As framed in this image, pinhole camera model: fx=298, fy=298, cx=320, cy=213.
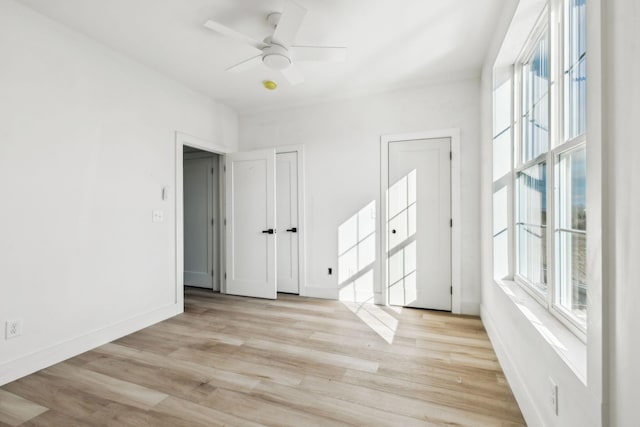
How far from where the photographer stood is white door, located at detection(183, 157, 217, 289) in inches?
184

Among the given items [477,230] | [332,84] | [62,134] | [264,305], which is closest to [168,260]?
[264,305]

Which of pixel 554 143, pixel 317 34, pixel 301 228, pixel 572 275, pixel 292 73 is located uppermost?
pixel 317 34

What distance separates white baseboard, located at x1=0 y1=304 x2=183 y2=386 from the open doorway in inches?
55.0

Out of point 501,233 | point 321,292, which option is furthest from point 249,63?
point 321,292

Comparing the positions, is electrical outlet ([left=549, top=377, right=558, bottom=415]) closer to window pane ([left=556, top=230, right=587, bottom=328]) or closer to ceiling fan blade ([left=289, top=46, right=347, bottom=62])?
window pane ([left=556, top=230, right=587, bottom=328])

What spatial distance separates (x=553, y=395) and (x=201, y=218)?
459 cm

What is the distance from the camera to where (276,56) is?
2.36 m

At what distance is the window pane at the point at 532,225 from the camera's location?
1881 millimetres

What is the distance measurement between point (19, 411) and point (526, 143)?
12.3ft

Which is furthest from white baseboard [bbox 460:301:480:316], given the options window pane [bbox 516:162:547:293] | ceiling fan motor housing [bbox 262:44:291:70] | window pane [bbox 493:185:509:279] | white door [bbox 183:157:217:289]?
white door [bbox 183:157:217:289]

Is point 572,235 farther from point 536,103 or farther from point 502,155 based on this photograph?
point 502,155

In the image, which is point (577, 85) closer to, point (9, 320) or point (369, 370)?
point (369, 370)

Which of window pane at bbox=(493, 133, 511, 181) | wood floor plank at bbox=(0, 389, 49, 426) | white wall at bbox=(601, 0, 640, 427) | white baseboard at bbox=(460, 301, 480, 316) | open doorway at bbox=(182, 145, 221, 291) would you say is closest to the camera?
white wall at bbox=(601, 0, 640, 427)

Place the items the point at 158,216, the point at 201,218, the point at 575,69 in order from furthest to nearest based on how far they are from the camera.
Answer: the point at 201,218, the point at 158,216, the point at 575,69
